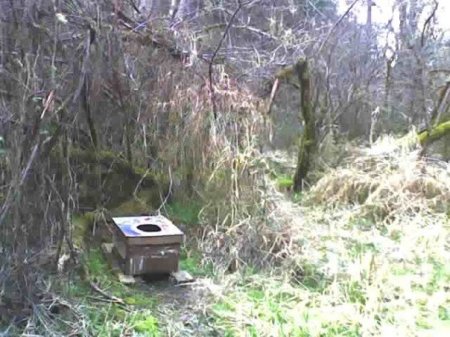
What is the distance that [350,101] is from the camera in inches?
283

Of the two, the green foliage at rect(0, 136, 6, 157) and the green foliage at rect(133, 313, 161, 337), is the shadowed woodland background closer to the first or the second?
the green foliage at rect(0, 136, 6, 157)

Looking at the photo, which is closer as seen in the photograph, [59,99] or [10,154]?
[10,154]

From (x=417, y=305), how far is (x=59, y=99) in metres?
2.33

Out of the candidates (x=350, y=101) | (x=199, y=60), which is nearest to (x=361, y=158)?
(x=350, y=101)

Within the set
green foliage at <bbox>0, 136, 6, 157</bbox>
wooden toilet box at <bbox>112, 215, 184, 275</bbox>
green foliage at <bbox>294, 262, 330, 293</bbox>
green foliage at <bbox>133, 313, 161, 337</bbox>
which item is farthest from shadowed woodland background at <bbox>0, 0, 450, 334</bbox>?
green foliage at <bbox>133, 313, 161, 337</bbox>

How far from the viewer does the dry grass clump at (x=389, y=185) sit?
4914mm

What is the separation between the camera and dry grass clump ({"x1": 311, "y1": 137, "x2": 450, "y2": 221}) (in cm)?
491

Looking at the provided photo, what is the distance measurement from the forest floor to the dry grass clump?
33 centimetres

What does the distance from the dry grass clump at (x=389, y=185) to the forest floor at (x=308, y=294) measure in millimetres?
327

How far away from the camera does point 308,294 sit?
10.6 feet

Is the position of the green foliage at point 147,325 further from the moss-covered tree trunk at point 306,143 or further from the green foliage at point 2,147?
the moss-covered tree trunk at point 306,143

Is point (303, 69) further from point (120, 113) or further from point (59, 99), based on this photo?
point (59, 99)

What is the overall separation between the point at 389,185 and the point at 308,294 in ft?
7.28

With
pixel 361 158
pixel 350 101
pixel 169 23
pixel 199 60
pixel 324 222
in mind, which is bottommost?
pixel 324 222
